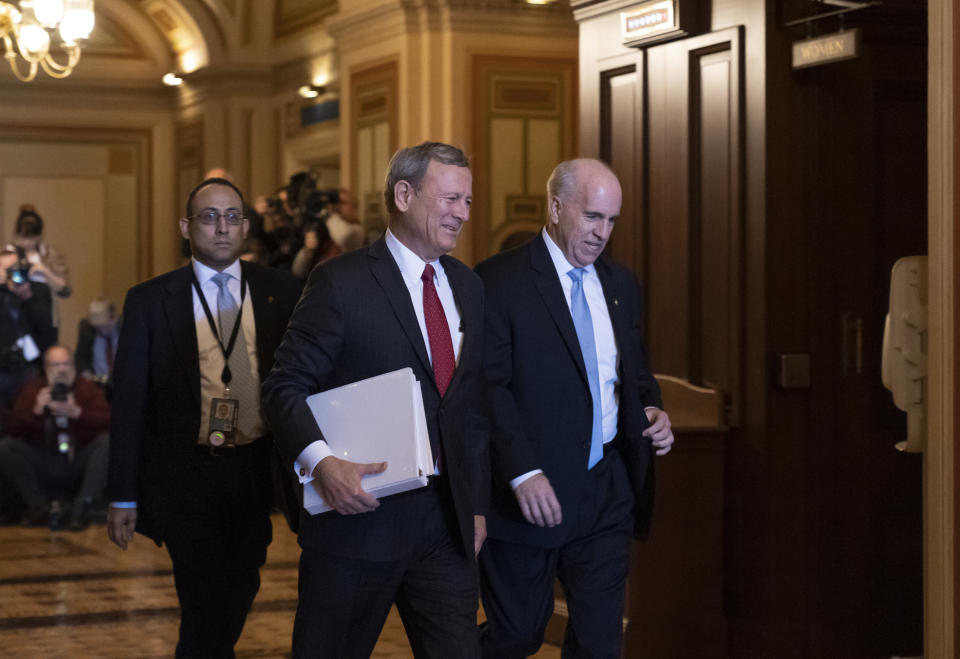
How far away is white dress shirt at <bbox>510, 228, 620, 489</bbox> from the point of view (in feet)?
12.6

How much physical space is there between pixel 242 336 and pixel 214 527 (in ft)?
1.72

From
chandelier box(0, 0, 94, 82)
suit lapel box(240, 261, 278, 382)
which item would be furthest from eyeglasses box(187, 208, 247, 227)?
chandelier box(0, 0, 94, 82)

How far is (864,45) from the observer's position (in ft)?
17.1

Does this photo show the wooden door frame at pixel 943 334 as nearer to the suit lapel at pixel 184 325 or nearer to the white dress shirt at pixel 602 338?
the white dress shirt at pixel 602 338

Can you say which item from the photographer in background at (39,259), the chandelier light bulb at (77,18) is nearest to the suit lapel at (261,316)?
the chandelier light bulb at (77,18)

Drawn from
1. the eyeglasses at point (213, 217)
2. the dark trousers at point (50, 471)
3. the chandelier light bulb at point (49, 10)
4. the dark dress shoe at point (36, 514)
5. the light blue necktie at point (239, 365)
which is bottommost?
the dark dress shoe at point (36, 514)

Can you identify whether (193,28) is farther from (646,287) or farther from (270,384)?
(270,384)

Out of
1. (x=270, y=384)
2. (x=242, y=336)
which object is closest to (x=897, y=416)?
(x=242, y=336)

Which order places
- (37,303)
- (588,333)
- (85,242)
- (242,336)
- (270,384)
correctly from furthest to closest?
1. (85,242)
2. (37,303)
3. (242,336)
4. (588,333)
5. (270,384)

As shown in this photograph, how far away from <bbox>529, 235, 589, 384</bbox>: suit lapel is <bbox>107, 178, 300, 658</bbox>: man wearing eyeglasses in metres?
0.79

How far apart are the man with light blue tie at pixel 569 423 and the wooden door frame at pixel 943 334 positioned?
0.77 m

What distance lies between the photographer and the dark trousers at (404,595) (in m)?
3.21

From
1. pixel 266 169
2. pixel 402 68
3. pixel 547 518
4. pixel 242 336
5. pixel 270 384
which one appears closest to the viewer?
pixel 270 384

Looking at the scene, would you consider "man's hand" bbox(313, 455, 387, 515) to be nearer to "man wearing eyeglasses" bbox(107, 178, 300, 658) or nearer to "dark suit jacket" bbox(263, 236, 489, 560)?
"dark suit jacket" bbox(263, 236, 489, 560)
